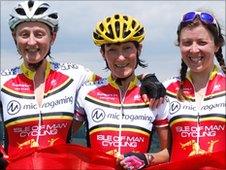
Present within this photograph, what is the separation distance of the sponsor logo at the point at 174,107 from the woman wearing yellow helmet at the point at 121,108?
11cm

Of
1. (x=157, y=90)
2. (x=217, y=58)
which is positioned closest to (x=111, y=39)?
(x=157, y=90)

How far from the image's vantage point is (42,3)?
30.2 feet

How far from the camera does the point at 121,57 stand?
26.9 feet

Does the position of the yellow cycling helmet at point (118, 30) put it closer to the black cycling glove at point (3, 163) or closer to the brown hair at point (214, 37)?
the brown hair at point (214, 37)

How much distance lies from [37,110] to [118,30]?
1638mm

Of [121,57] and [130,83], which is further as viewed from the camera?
[130,83]

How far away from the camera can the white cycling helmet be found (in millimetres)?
8742

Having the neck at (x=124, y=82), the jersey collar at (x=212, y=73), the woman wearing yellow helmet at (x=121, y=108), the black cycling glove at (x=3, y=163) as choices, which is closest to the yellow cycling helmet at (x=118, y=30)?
the woman wearing yellow helmet at (x=121, y=108)

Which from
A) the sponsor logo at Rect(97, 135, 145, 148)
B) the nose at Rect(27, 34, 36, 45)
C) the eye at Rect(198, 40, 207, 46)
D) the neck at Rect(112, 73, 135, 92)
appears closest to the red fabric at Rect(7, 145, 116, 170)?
the sponsor logo at Rect(97, 135, 145, 148)

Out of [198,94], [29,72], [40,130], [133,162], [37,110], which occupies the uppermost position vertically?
[29,72]

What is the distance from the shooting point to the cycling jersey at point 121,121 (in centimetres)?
833

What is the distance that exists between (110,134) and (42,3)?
7.78 ft

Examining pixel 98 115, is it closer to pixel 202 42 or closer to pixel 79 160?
pixel 79 160

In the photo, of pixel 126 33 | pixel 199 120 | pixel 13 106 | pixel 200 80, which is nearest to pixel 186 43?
pixel 200 80
